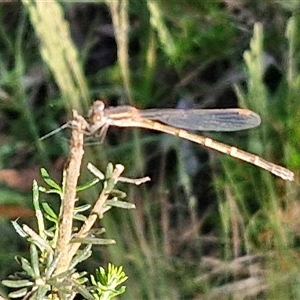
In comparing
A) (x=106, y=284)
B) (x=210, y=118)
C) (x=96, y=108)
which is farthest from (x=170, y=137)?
(x=106, y=284)

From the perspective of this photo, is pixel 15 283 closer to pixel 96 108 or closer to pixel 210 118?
pixel 96 108

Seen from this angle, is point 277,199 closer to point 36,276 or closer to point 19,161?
point 19,161

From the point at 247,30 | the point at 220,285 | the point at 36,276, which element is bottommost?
the point at 220,285

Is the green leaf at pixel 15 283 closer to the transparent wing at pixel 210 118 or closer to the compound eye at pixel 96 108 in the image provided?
the compound eye at pixel 96 108

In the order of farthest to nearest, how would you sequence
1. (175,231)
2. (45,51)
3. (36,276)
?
(175,231) < (45,51) < (36,276)

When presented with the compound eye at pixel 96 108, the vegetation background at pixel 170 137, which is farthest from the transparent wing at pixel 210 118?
the compound eye at pixel 96 108

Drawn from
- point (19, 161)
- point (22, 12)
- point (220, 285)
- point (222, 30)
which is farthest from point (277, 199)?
point (22, 12)

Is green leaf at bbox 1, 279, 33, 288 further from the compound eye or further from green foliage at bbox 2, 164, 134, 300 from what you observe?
the compound eye

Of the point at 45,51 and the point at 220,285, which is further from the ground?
the point at 45,51

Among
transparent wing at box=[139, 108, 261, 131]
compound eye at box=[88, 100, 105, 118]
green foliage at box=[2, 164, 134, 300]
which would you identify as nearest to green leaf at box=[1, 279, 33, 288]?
green foliage at box=[2, 164, 134, 300]
